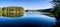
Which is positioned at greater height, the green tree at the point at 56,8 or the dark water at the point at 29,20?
the green tree at the point at 56,8

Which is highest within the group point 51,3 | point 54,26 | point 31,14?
point 51,3

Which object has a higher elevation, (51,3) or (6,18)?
(51,3)

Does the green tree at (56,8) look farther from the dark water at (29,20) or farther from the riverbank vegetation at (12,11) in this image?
the riverbank vegetation at (12,11)

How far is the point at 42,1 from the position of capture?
3.35 feet

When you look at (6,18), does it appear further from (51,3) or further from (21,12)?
(51,3)

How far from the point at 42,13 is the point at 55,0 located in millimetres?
210

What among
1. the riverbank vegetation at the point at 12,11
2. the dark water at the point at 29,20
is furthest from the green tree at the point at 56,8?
the riverbank vegetation at the point at 12,11

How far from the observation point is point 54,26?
101 cm

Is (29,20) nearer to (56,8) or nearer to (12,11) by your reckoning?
(12,11)

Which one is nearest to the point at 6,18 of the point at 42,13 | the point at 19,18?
the point at 19,18

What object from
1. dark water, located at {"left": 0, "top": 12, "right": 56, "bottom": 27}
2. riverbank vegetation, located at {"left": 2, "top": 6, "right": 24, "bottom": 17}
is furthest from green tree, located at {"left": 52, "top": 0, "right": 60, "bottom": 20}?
riverbank vegetation, located at {"left": 2, "top": 6, "right": 24, "bottom": 17}

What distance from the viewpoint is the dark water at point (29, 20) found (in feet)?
3.25

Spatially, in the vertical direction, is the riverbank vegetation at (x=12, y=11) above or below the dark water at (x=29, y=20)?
above

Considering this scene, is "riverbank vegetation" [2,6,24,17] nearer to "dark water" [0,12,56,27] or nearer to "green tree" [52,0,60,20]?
"dark water" [0,12,56,27]
